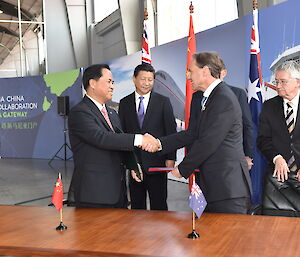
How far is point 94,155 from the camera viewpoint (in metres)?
2.27

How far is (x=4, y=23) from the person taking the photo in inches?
498

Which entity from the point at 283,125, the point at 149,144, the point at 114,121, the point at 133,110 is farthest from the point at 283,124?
the point at 133,110

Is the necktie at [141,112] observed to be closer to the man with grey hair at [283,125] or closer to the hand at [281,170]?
the man with grey hair at [283,125]

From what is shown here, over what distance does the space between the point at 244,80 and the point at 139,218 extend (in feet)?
11.8

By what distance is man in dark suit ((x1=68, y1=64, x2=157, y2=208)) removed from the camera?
2.22m

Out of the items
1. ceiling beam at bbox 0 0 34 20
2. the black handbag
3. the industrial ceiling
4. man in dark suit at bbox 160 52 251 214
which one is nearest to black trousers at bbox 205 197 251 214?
man in dark suit at bbox 160 52 251 214

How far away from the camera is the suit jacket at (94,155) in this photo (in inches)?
87.4

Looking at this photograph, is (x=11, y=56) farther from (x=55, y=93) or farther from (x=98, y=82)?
(x=98, y=82)

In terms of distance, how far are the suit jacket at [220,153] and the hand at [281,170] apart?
0.73 ft

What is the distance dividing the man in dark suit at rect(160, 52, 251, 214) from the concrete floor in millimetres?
2609

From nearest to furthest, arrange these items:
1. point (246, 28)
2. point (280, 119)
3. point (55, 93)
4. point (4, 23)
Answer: point (280, 119) < point (246, 28) < point (55, 93) < point (4, 23)

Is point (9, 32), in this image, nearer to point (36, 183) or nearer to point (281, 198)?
point (36, 183)

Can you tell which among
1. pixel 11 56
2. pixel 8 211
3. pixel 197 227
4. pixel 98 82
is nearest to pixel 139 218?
pixel 197 227

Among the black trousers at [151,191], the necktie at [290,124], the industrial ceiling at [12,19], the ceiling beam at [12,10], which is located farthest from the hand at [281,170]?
the ceiling beam at [12,10]
